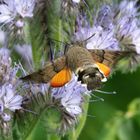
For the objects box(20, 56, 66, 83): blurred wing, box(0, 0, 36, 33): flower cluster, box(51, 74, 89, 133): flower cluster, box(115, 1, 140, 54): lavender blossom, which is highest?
box(0, 0, 36, 33): flower cluster

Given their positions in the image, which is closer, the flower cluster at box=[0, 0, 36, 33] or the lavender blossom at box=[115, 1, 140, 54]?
the flower cluster at box=[0, 0, 36, 33]

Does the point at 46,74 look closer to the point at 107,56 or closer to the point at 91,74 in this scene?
the point at 91,74

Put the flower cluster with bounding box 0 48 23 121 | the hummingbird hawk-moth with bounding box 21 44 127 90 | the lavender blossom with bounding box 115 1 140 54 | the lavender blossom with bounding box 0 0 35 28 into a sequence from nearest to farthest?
1. the hummingbird hawk-moth with bounding box 21 44 127 90
2. the flower cluster with bounding box 0 48 23 121
3. the lavender blossom with bounding box 0 0 35 28
4. the lavender blossom with bounding box 115 1 140 54

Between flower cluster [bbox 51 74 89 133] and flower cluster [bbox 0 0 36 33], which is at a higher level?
flower cluster [bbox 0 0 36 33]

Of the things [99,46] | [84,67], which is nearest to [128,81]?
[99,46]

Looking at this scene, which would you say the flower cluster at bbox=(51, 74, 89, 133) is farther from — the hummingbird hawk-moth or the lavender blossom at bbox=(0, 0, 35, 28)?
the lavender blossom at bbox=(0, 0, 35, 28)

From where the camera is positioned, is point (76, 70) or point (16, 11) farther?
point (16, 11)

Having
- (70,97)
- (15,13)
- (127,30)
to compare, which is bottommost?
(70,97)

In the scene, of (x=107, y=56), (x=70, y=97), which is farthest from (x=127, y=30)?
(x=70, y=97)

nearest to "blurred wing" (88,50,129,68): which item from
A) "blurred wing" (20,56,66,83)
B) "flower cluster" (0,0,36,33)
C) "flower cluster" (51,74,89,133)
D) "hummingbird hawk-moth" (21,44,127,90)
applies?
"hummingbird hawk-moth" (21,44,127,90)
